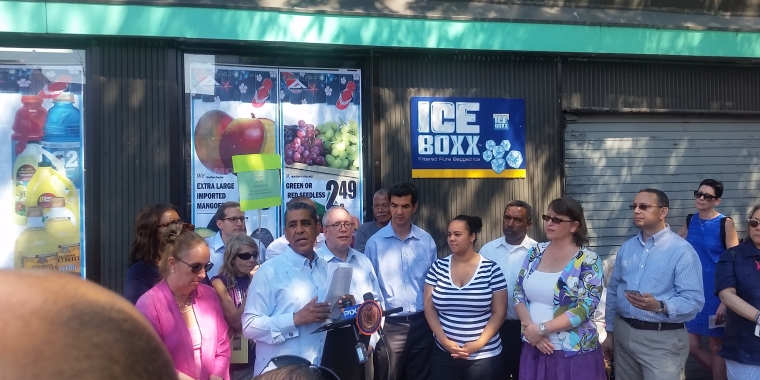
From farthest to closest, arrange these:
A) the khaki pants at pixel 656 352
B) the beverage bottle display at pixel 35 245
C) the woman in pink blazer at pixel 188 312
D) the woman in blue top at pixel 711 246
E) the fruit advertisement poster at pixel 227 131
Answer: the woman in blue top at pixel 711 246
the fruit advertisement poster at pixel 227 131
the beverage bottle display at pixel 35 245
the khaki pants at pixel 656 352
the woman in pink blazer at pixel 188 312

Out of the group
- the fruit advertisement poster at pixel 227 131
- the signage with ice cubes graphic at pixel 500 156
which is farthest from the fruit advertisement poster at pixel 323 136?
the signage with ice cubes graphic at pixel 500 156

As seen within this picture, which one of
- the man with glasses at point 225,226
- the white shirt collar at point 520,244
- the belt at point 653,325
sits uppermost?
the man with glasses at point 225,226

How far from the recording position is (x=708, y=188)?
6793 mm

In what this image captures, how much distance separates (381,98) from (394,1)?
100 centimetres

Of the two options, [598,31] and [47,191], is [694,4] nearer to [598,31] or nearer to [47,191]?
[598,31]

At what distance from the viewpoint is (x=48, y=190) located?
20.3 feet

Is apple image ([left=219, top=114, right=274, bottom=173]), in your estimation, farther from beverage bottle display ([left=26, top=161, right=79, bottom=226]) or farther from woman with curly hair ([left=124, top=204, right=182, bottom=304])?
woman with curly hair ([left=124, top=204, right=182, bottom=304])

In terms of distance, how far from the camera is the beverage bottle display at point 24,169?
6.11 meters

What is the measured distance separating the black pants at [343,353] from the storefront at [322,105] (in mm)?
2610

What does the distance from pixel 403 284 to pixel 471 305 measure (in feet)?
2.69

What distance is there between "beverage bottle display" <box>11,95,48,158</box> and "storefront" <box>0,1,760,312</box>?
0.02 meters

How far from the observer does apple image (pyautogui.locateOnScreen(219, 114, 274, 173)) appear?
6.68 m

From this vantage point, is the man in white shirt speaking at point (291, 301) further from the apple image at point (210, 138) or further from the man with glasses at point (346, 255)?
the apple image at point (210, 138)

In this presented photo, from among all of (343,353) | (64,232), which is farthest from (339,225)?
(64,232)
